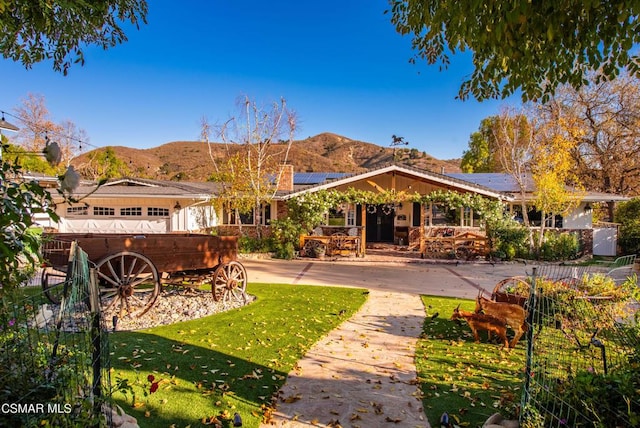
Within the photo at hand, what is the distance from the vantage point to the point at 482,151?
43.3 meters

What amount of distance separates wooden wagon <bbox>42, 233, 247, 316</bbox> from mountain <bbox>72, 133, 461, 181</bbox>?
51774 millimetres

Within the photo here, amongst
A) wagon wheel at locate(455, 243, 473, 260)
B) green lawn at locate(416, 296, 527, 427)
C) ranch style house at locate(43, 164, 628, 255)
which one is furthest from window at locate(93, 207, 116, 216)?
green lawn at locate(416, 296, 527, 427)

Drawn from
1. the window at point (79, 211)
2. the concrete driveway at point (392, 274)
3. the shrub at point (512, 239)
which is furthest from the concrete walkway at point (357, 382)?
the window at point (79, 211)

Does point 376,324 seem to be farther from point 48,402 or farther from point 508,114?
point 508,114

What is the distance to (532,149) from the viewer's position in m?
20.2

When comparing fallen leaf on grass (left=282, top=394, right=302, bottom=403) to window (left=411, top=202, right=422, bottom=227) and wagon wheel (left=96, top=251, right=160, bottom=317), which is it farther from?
window (left=411, top=202, right=422, bottom=227)

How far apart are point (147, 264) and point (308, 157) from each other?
205 feet

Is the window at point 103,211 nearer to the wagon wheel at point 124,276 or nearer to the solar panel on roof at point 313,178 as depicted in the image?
the solar panel on roof at point 313,178

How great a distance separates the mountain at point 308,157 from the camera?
6303 cm

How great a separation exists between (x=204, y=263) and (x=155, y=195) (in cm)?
1146

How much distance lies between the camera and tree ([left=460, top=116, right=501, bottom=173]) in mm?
42750

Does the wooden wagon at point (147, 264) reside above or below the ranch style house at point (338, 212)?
below

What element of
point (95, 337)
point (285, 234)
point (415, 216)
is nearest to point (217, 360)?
point (95, 337)

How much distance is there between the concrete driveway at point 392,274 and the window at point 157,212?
16.6 feet
